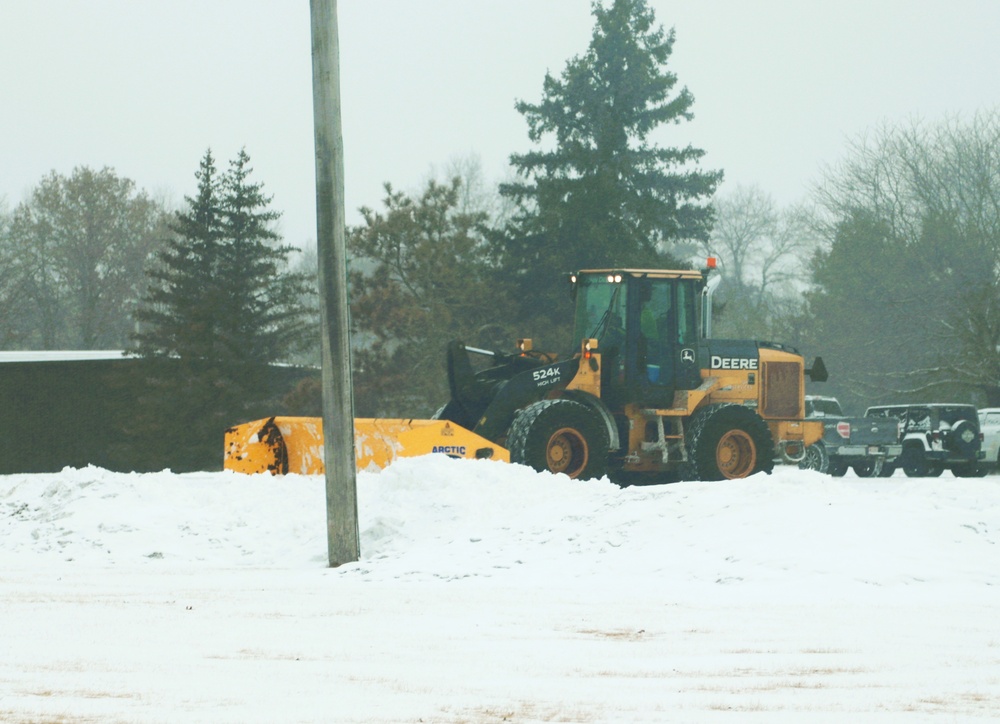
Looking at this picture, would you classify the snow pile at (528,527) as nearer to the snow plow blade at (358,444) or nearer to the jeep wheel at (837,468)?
the snow plow blade at (358,444)

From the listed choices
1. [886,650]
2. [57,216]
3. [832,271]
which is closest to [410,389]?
[832,271]

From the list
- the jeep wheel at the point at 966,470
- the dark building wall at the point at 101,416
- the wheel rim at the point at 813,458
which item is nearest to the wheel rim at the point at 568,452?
the wheel rim at the point at 813,458

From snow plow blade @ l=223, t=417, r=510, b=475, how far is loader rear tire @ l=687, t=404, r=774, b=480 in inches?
134

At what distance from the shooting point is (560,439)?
18094mm

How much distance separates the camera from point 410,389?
44688 millimetres

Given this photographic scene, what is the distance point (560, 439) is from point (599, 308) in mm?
2554

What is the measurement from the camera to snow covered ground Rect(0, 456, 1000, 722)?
6.98 metres

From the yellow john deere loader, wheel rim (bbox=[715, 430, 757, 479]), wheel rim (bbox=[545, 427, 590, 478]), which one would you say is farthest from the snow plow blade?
wheel rim (bbox=[715, 430, 757, 479])

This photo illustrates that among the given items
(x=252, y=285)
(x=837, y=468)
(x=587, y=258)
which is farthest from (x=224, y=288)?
(x=837, y=468)

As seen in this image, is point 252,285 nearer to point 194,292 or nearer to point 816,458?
point 194,292

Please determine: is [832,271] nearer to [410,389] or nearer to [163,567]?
[410,389]

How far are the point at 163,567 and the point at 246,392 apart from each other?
29933 mm

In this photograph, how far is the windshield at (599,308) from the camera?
64.4ft

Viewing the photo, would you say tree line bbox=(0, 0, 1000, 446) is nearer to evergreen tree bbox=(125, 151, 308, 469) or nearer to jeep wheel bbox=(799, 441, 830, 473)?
evergreen tree bbox=(125, 151, 308, 469)
